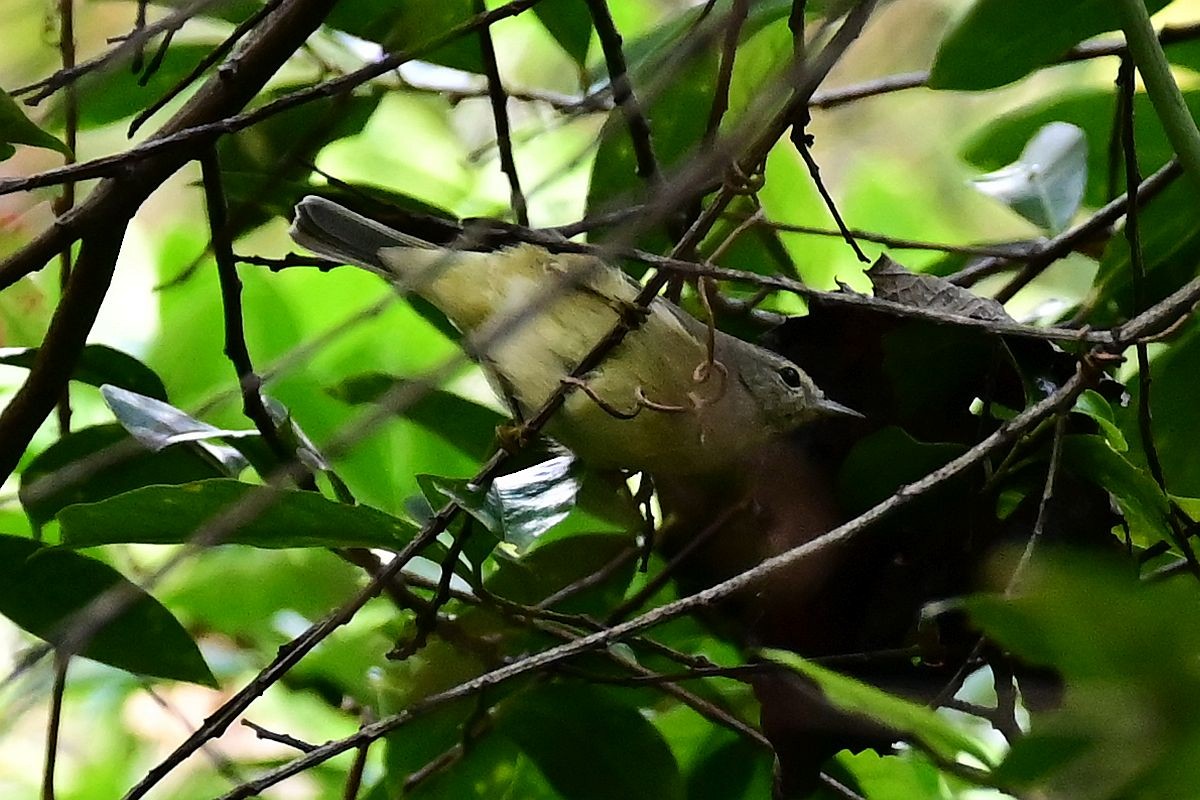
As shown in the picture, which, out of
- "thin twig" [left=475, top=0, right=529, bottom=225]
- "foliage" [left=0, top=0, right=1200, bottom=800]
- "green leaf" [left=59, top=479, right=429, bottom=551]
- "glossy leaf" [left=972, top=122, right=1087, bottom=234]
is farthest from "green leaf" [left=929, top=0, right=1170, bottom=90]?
"green leaf" [left=59, top=479, right=429, bottom=551]

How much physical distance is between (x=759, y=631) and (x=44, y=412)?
24.0 inches

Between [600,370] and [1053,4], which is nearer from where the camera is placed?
[1053,4]

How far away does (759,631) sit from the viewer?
920mm

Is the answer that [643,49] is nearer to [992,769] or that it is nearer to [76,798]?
[992,769]

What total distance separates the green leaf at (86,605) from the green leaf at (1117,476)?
66cm

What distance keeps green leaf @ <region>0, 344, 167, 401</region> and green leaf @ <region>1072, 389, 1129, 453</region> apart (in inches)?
31.4

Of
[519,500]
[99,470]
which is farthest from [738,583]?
[99,470]

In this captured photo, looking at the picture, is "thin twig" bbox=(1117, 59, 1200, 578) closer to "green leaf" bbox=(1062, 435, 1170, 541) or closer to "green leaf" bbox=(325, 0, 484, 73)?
"green leaf" bbox=(1062, 435, 1170, 541)

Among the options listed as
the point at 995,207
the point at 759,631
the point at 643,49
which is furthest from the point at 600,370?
the point at 995,207

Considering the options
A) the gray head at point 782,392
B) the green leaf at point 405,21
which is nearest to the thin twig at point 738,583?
the gray head at point 782,392

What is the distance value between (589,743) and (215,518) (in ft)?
1.10

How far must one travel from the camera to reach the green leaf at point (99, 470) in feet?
3.32

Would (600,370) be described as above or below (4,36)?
below

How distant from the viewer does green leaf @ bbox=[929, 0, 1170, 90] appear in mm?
918
